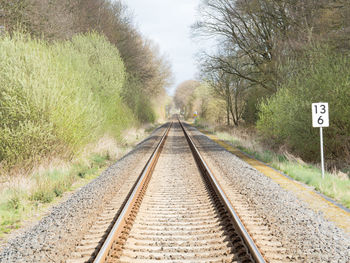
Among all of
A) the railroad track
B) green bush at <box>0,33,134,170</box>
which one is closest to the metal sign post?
the railroad track

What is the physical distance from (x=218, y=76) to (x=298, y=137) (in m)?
19.1

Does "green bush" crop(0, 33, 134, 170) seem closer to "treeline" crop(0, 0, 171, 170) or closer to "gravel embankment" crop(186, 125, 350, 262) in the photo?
"treeline" crop(0, 0, 171, 170)

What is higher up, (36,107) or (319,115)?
(36,107)

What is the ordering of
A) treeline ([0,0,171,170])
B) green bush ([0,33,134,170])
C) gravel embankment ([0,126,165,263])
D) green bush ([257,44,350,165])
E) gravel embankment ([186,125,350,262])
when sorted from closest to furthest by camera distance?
gravel embankment ([186,125,350,262]) < gravel embankment ([0,126,165,263]) < green bush ([0,33,134,170]) < treeline ([0,0,171,170]) < green bush ([257,44,350,165])

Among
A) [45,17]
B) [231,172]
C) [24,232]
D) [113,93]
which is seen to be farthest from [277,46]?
[24,232]

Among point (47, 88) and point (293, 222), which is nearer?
point (293, 222)

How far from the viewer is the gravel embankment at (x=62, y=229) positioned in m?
4.18

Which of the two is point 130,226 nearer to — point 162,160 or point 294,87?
point 162,160

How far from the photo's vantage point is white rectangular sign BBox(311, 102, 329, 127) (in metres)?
8.44

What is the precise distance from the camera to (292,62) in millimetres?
16578

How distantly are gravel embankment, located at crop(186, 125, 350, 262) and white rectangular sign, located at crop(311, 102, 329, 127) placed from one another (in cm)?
216

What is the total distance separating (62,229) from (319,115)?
7326 millimetres

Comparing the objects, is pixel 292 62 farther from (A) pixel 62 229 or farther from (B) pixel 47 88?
(A) pixel 62 229

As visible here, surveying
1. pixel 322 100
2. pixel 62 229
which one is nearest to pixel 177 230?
pixel 62 229
